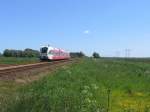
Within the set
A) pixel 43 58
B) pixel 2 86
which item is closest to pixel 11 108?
→ pixel 2 86

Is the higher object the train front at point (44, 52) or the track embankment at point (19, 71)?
the train front at point (44, 52)

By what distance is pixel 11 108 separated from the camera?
1084cm

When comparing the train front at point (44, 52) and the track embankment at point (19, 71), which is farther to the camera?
the train front at point (44, 52)

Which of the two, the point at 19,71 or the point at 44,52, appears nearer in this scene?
the point at 19,71

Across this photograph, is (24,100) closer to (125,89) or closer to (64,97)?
(64,97)

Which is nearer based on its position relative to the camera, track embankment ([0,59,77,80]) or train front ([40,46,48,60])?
track embankment ([0,59,77,80])

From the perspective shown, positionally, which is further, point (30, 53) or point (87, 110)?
point (30, 53)

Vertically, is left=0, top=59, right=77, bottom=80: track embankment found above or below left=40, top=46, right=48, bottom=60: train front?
below

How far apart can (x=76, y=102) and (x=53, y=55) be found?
6010cm

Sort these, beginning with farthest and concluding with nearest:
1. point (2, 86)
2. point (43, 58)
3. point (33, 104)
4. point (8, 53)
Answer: point (8, 53) → point (43, 58) → point (2, 86) → point (33, 104)

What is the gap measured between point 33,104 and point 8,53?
12695 cm

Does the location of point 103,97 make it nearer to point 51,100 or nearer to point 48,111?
point 51,100

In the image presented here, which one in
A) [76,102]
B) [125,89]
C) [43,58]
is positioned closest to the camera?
[76,102]

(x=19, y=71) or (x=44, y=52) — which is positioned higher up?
(x=44, y=52)
